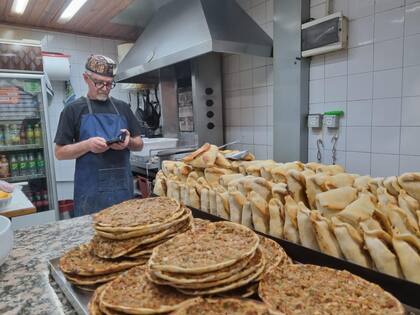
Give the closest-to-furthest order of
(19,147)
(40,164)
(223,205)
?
(223,205), (19,147), (40,164)

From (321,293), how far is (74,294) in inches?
22.7

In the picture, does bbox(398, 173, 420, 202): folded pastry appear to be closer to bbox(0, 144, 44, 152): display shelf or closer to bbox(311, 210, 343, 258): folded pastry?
bbox(311, 210, 343, 258): folded pastry

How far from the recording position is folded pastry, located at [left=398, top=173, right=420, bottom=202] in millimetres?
779

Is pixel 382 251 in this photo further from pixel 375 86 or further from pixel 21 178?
pixel 21 178

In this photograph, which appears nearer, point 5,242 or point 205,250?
point 205,250

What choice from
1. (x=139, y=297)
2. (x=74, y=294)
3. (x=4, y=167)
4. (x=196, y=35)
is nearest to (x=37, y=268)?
(x=74, y=294)

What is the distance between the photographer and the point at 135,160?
3.29 meters

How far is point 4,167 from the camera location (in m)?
2.93

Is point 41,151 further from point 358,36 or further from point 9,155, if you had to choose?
point 358,36

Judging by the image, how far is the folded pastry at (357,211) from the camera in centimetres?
73

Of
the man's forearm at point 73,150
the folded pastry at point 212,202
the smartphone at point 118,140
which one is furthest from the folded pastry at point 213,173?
the man's forearm at point 73,150

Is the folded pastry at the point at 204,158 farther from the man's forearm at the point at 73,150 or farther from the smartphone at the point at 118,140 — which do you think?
the man's forearm at the point at 73,150

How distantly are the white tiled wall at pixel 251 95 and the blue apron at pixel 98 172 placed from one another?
142 cm

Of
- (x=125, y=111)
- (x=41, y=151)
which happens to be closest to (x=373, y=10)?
(x=125, y=111)
